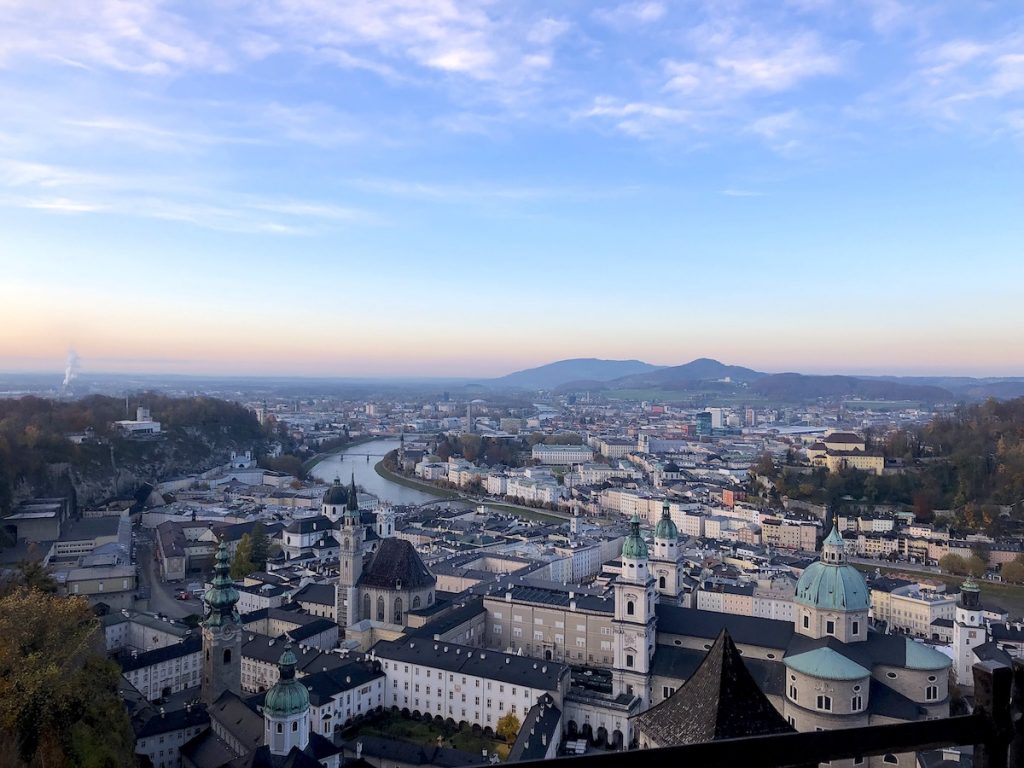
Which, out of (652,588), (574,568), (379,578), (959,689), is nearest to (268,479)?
(574,568)

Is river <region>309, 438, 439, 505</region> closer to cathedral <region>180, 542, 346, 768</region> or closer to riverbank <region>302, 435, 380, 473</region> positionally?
riverbank <region>302, 435, 380, 473</region>

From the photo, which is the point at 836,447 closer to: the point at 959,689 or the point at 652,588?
the point at 959,689

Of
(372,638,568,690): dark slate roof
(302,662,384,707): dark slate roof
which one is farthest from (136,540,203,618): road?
(372,638,568,690): dark slate roof

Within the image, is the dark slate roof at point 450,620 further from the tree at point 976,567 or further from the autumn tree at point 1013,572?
the autumn tree at point 1013,572

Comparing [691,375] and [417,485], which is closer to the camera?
[417,485]

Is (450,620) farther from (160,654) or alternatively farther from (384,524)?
(384,524)

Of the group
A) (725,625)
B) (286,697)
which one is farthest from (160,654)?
(725,625)

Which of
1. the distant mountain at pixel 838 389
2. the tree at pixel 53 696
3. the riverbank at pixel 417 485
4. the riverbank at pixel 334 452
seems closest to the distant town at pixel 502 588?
the riverbank at pixel 417 485
